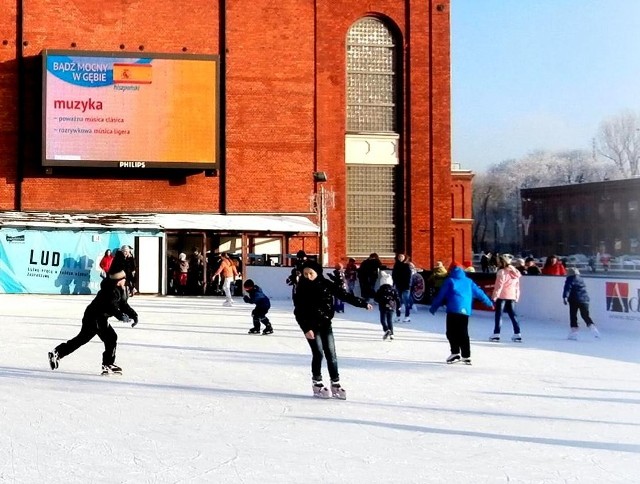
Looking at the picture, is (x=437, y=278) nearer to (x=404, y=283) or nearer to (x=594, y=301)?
(x=404, y=283)

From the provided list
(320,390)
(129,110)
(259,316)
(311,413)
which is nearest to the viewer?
(311,413)

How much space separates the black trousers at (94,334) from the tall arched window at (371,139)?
29.1 meters

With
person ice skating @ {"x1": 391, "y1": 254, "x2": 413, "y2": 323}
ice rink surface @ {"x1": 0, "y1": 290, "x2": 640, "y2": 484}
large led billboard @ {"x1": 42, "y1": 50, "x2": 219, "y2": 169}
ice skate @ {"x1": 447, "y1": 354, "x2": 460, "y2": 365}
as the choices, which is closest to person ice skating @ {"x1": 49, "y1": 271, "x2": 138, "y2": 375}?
ice rink surface @ {"x1": 0, "y1": 290, "x2": 640, "y2": 484}

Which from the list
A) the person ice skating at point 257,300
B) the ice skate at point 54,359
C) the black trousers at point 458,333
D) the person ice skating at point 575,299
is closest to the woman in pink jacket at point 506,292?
the person ice skating at point 575,299

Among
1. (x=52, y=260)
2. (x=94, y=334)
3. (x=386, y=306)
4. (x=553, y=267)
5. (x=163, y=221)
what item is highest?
(x=163, y=221)

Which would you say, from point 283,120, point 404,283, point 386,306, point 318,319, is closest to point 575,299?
point 386,306

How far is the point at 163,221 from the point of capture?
3603 cm

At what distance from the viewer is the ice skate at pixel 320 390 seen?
1023 cm

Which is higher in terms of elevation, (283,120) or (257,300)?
(283,120)

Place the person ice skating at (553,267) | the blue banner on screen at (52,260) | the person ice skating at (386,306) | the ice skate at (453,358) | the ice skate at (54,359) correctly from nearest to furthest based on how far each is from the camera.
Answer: the ice skate at (54,359) → the ice skate at (453,358) → the person ice skating at (386,306) → the person ice skating at (553,267) → the blue banner on screen at (52,260)

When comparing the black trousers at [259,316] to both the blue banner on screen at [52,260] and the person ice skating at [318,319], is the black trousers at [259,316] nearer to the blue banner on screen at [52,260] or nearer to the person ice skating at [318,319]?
the person ice skating at [318,319]

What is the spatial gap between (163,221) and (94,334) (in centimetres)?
2449

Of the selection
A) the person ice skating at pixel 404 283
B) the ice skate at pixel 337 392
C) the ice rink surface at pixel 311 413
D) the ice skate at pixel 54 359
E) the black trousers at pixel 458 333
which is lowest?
the ice rink surface at pixel 311 413

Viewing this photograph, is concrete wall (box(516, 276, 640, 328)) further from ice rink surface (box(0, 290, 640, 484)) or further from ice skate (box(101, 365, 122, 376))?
ice skate (box(101, 365, 122, 376))
